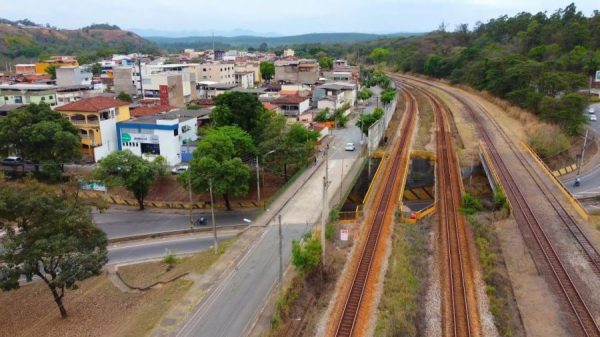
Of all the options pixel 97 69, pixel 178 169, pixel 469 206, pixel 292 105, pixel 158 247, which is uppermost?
pixel 97 69

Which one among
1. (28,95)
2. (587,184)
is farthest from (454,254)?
(28,95)

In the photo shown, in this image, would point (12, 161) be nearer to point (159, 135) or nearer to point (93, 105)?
point (93, 105)

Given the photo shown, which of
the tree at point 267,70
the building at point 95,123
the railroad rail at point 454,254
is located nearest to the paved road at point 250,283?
the railroad rail at point 454,254

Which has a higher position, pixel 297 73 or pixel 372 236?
pixel 297 73

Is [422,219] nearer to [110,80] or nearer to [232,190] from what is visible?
[232,190]

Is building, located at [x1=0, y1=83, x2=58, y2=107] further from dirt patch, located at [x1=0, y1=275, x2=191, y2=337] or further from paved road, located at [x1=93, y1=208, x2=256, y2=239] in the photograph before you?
dirt patch, located at [x1=0, y1=275, x2=191, y2=337]

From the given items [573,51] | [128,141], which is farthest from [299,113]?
[573,51]
